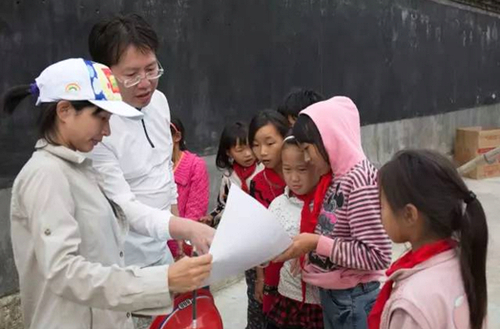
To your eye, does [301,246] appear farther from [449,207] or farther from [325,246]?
[449,207]

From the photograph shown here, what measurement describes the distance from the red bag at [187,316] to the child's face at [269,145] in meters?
0.97

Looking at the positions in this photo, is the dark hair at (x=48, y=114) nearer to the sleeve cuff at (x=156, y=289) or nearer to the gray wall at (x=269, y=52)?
the sleeve cuff at (x=156, y=289)

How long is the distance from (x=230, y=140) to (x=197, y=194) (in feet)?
1.26

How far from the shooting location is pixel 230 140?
3977 mm

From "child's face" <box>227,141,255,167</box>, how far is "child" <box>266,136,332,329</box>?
1036 millimetres

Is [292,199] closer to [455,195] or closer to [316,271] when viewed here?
[316,271]

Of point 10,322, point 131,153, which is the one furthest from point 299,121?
point 10,322

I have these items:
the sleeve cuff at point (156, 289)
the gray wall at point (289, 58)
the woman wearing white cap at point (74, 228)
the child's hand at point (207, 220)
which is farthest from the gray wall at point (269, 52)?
the sleeve cuff at point (156, 289)

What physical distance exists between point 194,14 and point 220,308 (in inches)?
84.6

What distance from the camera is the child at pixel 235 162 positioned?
3.87 meters

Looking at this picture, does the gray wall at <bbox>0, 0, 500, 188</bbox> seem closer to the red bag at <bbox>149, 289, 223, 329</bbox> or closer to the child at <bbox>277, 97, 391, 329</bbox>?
the red bag at <bbox>149, 289, 223, 329</bbox>

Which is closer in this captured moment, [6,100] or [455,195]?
[455,195]

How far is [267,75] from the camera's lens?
19.7 ft

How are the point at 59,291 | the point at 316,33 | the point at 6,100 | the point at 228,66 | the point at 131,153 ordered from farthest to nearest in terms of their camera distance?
1. the point at 316,33
2. the point at 228,66
3. the point at 131,153
4. the point at 6,100
5. the point at 59,291
